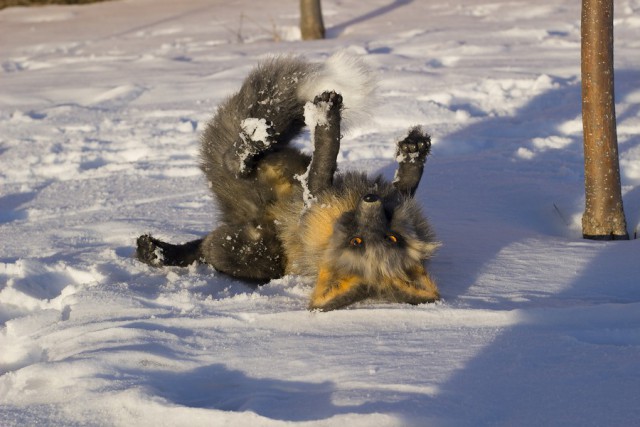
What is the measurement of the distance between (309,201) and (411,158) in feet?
1.62

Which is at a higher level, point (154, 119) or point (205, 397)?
point (154, 119)

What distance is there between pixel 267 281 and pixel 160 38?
8.52 m

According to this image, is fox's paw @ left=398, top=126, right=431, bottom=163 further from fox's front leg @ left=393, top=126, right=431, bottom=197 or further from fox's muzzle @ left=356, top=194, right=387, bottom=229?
fox's muzzle @ left=356, top=194, right=387, bottom=229

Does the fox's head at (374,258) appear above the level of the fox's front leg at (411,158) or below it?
below

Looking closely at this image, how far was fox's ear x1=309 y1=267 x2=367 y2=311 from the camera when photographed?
3.43 m

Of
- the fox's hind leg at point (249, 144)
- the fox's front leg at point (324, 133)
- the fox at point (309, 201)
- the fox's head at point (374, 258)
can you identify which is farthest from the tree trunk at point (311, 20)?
the fox's head at point (374, 258)

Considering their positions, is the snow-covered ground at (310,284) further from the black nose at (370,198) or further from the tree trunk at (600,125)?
the black nose at (370,198)

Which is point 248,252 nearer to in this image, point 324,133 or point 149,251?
point 149,251

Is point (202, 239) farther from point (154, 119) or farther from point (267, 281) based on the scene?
point (154, 119)

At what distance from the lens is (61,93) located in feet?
27.6

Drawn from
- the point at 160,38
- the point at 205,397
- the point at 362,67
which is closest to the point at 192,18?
the point at 160,38

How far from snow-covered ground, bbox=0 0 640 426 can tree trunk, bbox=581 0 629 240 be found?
283 mm

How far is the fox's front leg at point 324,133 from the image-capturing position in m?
3.77

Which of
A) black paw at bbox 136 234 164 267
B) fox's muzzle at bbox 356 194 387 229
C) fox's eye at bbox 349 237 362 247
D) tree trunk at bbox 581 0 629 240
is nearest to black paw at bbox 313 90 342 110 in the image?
fox's muzzle at bbox 356 194 387 229
